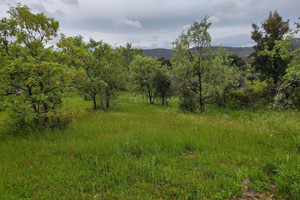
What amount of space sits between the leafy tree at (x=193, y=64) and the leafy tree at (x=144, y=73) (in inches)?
342

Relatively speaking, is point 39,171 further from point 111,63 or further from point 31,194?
point 111,63

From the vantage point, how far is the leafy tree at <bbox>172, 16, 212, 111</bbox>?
13.2 m

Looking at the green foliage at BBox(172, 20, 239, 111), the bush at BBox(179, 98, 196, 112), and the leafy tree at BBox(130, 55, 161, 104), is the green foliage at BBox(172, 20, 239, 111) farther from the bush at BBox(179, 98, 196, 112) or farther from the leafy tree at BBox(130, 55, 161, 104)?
the leafy tree at BBox(130, 55, 161, 104)

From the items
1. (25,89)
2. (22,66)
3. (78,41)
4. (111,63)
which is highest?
(78,41)

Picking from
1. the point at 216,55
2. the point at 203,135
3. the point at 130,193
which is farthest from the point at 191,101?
the point at 130,193

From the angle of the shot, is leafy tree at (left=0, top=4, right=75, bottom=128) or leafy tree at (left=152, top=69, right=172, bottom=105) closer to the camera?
leafy tree at (left=0, top=4, right=75, bottom=128)

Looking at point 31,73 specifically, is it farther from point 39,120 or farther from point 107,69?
point 107,69

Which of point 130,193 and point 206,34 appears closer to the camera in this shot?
point 130,193

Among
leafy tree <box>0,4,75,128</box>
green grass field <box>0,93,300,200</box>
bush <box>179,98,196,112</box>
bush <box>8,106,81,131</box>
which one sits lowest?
bush <box>179,98,196,112</box>

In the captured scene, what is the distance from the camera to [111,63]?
15734 millimetres

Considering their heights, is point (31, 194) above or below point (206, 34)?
below

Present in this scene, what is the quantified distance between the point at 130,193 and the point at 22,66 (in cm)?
715

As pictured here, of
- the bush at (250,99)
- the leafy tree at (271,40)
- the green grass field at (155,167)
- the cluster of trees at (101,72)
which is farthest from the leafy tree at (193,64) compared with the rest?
the leafy tree at (271,40)

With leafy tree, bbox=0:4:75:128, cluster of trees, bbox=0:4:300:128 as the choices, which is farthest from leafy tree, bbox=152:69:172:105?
leafy tree, bbox=0:4:75:128
